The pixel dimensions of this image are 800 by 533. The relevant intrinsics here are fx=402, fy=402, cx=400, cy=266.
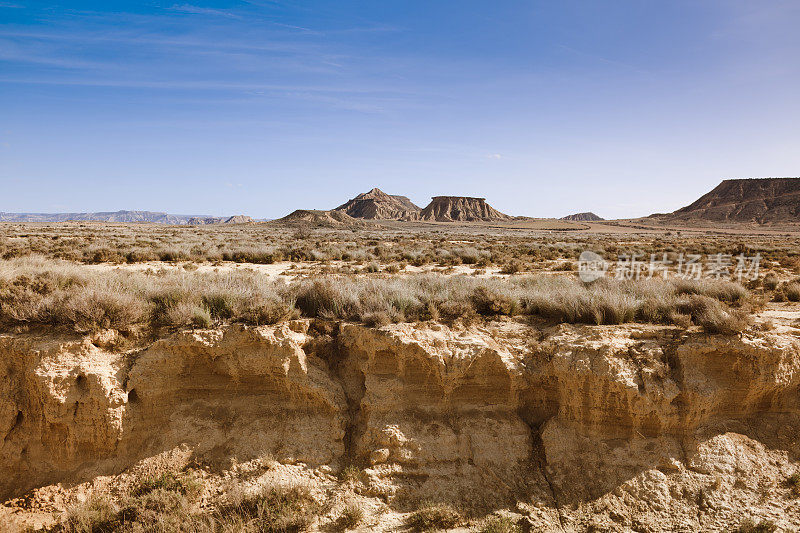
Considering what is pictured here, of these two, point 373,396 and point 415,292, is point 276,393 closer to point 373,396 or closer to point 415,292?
point 373,396

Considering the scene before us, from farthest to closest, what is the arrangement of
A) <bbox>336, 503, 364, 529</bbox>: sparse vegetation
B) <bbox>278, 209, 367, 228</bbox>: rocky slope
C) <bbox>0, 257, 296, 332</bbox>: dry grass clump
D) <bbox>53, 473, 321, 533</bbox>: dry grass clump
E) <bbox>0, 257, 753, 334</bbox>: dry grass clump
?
1. <bbox>278, 209, 367, 228</bbox>: rocky slope
2. <bbox>0, 257, 753, 334</bbox>: dry grass clump
3. <bbox>0, 257, 296, 332</bbox>: dry grass clump
4. <bbox>336, 503, 364, 529</bbox>: sparse vegetation
5. <bbox>53, 473, 321, 533</bbox>: dry grass clump

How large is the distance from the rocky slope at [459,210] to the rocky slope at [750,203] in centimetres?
5000

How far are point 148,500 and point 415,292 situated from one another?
4783mm

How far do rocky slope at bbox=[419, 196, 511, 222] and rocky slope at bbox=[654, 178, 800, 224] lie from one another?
5000cm

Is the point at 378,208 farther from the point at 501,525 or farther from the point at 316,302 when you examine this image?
the point at 501,525

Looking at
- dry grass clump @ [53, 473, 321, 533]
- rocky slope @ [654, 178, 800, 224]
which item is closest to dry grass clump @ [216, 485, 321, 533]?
dry grass clump @ [53, 473, 321, 533]

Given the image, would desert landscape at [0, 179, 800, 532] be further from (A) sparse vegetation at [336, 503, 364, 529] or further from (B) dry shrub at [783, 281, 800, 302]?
(B) dry shrub at [783, 281, 800, 302]

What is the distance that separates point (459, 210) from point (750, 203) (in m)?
72.2

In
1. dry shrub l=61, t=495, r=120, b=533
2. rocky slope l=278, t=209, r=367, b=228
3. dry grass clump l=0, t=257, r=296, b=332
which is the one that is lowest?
dry shrub l=61, t=495, r=120, b=533

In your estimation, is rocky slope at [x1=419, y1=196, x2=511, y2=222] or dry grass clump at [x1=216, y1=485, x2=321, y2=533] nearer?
dry grass clump at [x1=216, y1=485, x2=321, y2=533]

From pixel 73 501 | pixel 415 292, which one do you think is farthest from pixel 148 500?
pixel 415 292

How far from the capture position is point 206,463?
5.25 meters

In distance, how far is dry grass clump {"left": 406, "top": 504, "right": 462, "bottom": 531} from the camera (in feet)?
15.6

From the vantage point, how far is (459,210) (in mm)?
128250
